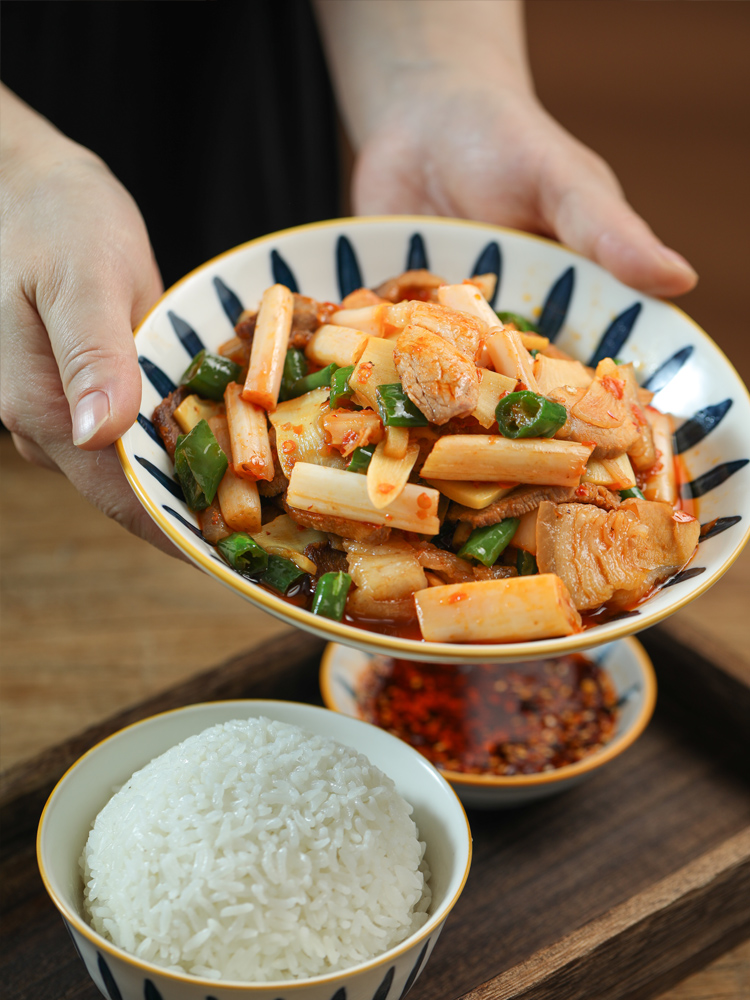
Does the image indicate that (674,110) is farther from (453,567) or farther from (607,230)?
(453,567)

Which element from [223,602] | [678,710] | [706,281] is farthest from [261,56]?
[706,281]

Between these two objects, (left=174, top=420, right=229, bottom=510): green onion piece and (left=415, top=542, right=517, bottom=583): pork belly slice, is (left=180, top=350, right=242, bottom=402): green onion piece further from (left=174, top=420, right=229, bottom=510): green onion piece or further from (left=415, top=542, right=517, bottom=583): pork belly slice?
(left=415, top=542, right=517, bottom=583): pork belly slice

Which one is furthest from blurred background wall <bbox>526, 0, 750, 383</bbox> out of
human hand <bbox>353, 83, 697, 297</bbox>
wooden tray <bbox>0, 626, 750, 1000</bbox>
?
wooden tray <bbox>0, 626, 750, 1000</bbox>

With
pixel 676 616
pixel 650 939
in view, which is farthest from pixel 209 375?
pixel 676 616

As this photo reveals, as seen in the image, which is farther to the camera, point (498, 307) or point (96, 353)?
point (498, 307)

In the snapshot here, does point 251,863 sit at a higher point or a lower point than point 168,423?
lower

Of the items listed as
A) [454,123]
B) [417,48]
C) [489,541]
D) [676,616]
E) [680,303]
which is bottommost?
[680,303]
